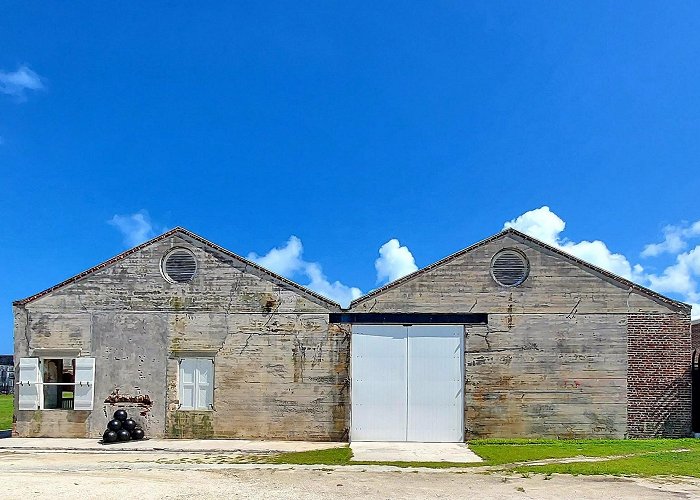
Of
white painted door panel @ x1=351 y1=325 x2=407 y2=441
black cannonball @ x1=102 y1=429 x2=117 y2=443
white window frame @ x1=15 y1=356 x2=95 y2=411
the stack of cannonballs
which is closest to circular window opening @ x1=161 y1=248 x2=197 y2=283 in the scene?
white window frame @ x1=15 y1=356 x2=95 y2=411

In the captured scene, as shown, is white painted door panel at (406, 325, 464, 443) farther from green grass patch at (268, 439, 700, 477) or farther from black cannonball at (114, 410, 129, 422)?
black cannonball at (114, 410, 129, 422)

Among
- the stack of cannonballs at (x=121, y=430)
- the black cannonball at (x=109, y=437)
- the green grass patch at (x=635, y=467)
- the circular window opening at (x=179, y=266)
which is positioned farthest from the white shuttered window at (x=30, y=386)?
the green grass patch at (x=635, y=467)

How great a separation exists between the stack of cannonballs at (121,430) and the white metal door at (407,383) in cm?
651

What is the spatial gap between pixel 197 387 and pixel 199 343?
1347 millimetres

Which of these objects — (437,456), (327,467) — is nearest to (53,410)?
(327,467)

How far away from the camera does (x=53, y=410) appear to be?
60.4 feet

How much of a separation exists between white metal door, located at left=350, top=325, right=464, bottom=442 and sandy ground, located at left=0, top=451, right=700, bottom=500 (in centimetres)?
445

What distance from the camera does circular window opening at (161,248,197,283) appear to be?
61.0 feet

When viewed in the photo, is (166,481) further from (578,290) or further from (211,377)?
(578,290)

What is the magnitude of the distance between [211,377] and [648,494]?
12.3 m

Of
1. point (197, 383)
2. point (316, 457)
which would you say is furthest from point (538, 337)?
point (197, 383)

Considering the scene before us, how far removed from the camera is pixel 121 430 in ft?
57.2

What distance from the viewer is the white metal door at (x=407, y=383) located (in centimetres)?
1789

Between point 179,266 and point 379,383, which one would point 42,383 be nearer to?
point 179,266
